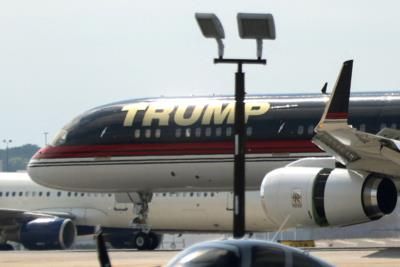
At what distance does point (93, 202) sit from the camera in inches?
2473

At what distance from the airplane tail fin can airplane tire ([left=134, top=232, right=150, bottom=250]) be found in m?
11.7

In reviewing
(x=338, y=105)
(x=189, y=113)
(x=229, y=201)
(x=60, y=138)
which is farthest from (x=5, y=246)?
(x=338, y=105)

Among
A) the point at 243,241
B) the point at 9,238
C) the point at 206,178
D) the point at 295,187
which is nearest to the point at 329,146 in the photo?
the point at 295,187

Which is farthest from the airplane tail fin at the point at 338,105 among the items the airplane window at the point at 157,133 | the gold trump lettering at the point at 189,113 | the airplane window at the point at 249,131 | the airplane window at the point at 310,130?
the airplane window at the point at 157,133

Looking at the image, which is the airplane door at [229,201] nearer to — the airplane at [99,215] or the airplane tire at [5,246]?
the airplane at [99,215]

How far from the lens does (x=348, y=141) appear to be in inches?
1267

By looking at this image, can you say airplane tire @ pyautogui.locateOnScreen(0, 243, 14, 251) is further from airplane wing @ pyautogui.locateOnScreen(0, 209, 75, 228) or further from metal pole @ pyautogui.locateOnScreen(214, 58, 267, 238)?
metal pole @ pyautogui.locateOnScreen(214, 58, 267, 238)

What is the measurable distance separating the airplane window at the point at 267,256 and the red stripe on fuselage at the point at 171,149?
17157 millimetres

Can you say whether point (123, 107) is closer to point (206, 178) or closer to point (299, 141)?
point (206, 178)

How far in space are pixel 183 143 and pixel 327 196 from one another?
322 inches

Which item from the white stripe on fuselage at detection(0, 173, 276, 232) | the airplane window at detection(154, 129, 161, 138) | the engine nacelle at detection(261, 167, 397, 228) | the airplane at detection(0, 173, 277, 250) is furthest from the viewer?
the white stripe on fuselage at detection(0, 173, 276, 232)

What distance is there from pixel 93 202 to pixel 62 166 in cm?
2210

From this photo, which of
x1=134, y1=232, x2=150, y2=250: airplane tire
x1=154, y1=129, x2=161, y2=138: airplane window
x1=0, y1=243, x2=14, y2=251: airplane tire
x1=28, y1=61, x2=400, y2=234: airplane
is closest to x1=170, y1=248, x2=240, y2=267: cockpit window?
x1=28, y1=61, x2=400, y2=234: airplane

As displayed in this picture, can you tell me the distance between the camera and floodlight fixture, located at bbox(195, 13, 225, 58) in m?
25.9
